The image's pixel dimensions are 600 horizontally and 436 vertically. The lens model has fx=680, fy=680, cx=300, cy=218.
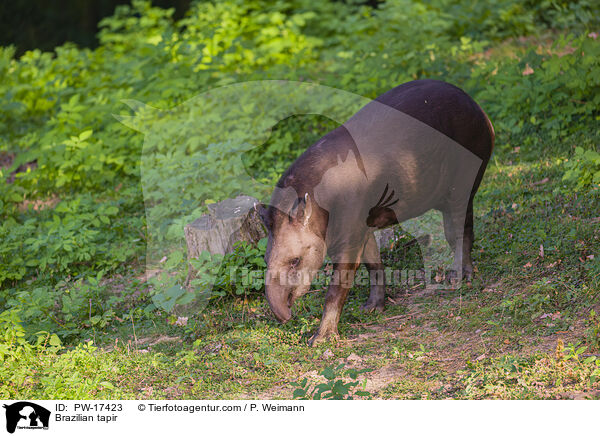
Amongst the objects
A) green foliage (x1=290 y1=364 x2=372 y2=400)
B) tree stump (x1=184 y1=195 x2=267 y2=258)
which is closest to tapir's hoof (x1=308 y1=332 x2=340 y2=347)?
green foliage (x1=290 y1=364 x2=372 y2=400)

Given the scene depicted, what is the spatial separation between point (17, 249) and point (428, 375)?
4945 mm

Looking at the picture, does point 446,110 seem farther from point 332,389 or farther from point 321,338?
point 332,389

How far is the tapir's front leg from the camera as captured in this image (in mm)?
5324

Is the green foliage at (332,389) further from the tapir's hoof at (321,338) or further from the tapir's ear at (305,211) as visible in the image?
A: the tapir's ear at (305,211)

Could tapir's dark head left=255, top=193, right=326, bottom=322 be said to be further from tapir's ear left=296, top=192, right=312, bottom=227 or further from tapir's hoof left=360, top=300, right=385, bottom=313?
tapir's hoof left=360, top=300, right=385, bottom=313

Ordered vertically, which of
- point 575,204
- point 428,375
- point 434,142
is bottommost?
point 428,375

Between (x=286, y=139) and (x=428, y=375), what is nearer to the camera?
(x=428, y=375)

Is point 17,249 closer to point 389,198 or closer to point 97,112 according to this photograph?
point 97,112
